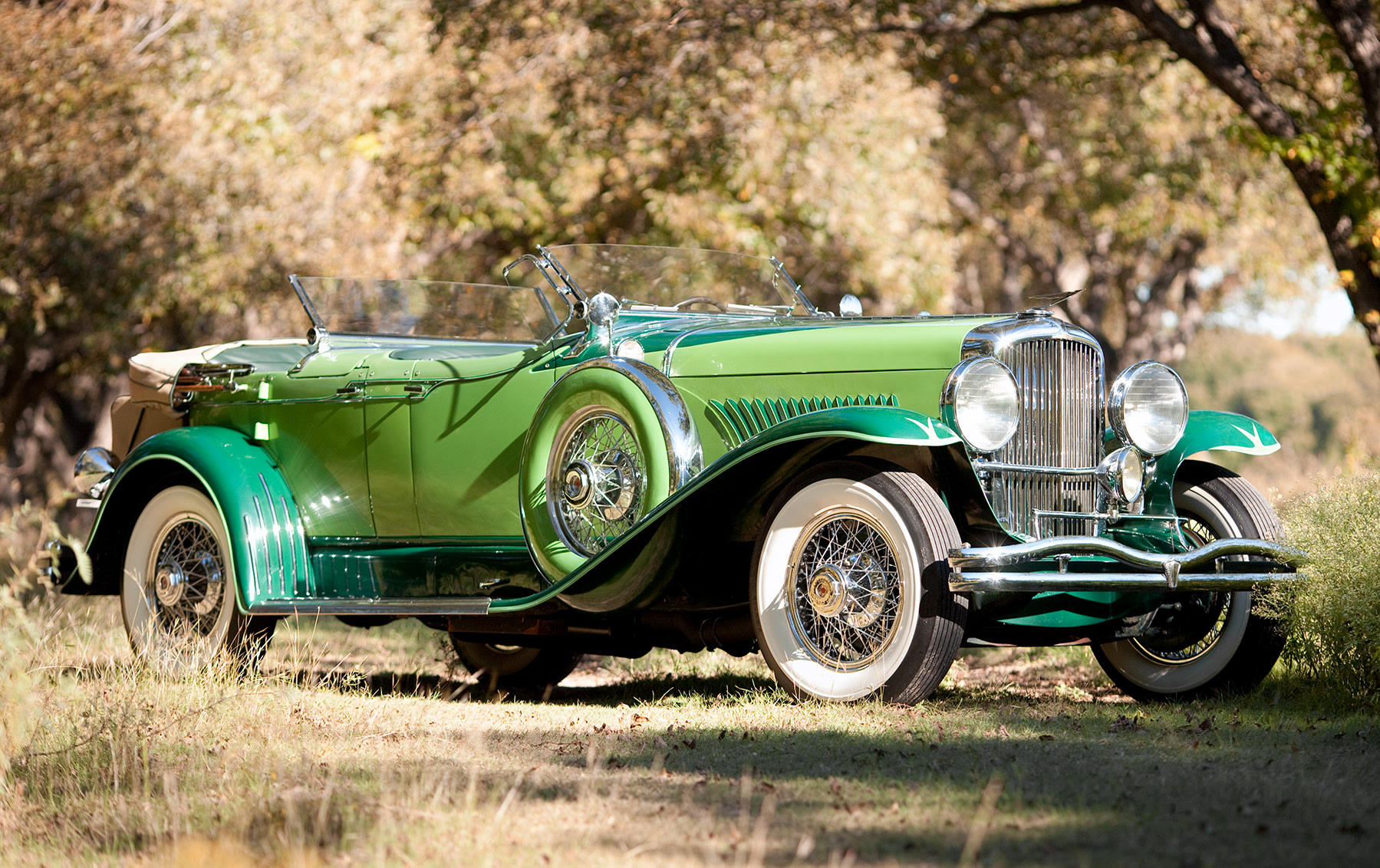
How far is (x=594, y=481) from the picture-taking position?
523 cm

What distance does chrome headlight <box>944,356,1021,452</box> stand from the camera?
462 cm

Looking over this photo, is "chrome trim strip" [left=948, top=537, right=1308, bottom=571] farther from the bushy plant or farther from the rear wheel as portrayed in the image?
the rear wheel

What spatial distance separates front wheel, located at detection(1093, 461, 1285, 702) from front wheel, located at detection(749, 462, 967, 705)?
113 centimetres

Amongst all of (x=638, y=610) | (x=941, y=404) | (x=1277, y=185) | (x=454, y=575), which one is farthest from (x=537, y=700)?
(x=1277, y=185)

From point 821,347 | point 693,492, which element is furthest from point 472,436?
point 821,347

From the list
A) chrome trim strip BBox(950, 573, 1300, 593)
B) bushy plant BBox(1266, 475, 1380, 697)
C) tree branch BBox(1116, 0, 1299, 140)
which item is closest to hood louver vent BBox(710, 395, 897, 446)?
chrome trim strip BBox(950, 573, 1300, 593)

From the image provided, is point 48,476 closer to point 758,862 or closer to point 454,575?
point 454,575

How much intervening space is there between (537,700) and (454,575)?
672 millimetres

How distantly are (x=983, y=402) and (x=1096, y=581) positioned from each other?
0.73 meters

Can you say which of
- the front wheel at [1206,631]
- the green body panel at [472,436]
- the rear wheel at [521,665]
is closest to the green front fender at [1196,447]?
the green body panel at [472,436]

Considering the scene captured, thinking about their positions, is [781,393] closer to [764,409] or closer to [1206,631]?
[764,409]

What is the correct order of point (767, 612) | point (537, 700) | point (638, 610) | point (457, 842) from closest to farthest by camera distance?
1. point (457, 842)
2. point (767, 612)
3. point (638, 610)
4. point (537, 700)

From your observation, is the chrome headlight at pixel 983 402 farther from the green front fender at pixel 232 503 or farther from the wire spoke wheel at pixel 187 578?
the wire spoke wheel at pixel 187 578

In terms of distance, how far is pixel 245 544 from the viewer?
5.83m
